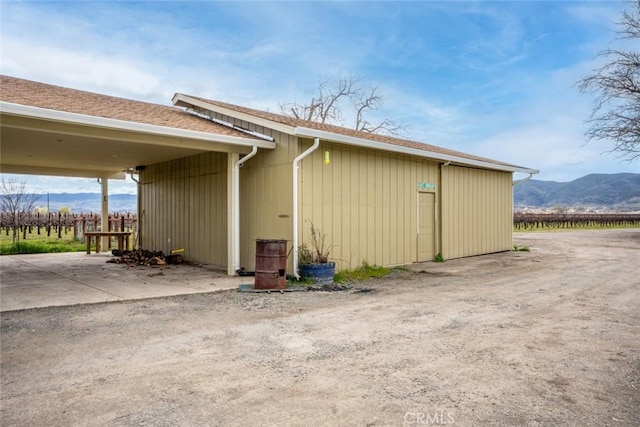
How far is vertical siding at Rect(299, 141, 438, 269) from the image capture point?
789cm

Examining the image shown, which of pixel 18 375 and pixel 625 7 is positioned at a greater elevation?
pixel 625 7

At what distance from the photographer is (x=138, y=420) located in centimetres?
247

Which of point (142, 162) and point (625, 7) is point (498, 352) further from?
point (625, 7)

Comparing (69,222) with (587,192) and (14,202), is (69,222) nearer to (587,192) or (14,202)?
(14,202)

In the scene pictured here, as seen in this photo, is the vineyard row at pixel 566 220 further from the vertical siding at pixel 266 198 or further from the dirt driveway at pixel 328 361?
the dirt driveway at pixel 328 361

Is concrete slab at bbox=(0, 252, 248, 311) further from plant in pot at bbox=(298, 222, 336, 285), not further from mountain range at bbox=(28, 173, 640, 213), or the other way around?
mountain range at bbox=(28, 173, 640, 213)

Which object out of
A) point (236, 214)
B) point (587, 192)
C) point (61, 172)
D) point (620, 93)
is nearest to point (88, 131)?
point (236, 214)

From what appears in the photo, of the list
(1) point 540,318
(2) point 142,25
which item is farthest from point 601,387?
(2) point 142,25

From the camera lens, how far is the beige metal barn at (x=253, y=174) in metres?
6.97

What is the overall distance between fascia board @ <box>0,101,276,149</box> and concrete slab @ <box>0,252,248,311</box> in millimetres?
2471

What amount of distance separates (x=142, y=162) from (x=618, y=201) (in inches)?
4978

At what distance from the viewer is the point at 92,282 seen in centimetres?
748

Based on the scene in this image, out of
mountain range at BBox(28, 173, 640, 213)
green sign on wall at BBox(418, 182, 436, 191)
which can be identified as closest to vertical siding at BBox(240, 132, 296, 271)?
green sign on wall at BBox(418, 182, 436, 191)

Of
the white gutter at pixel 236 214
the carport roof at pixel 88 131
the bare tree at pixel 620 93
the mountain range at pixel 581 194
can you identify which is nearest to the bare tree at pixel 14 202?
the carport roof at pixel 88 131
